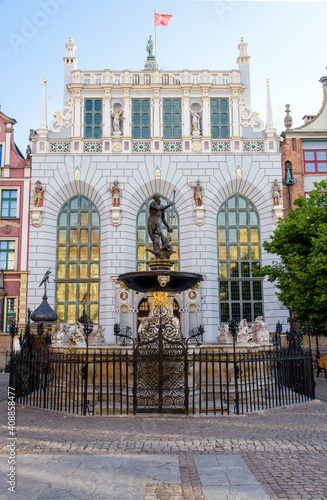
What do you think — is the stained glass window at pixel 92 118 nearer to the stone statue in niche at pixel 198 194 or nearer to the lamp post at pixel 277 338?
the stone statue in niche at pixel 198 194

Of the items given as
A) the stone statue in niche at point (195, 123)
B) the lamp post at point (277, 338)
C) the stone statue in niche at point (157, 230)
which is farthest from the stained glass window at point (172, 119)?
the stone statue in niche at point (157, 230)

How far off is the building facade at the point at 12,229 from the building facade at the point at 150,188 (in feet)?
2.35

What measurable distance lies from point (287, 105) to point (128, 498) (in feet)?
102

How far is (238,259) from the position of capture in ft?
101

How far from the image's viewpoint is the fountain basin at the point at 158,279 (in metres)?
13.6

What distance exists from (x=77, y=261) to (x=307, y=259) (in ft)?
50.6

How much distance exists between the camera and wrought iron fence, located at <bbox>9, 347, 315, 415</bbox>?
11.4 meters

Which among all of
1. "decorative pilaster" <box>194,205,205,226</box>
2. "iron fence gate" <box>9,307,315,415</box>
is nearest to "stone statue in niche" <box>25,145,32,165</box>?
"decorative pilaster" <box>194,205,205,226</box>

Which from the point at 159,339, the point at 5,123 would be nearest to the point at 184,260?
the point at 5,123

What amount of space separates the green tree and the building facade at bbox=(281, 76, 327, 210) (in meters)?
8.17

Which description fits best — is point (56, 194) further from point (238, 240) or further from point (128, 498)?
point (128, 498)

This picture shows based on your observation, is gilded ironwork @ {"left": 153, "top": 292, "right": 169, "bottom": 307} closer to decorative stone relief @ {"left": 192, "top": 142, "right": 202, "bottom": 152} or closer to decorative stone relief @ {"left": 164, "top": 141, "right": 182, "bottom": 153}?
decorative stone relief @ {"left": 164, "top": 141, "right": 182, "bottom": 153}

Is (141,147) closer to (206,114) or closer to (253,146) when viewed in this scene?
(206,114)

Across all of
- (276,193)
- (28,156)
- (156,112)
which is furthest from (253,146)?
(28,156)
